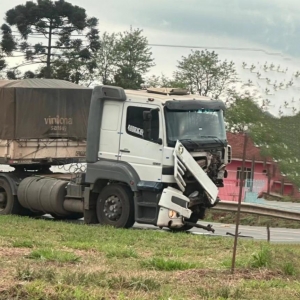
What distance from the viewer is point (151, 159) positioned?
51.3 feet

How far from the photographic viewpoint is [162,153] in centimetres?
1551

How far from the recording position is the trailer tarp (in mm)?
18719

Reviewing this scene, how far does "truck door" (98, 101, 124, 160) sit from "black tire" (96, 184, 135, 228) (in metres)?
0.72

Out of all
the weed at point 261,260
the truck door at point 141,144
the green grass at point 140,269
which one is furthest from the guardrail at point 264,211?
the weed at point 261,260

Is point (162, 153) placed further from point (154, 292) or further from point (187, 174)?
point (154, 292)

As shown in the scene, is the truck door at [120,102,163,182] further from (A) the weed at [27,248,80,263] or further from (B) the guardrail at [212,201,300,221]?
(B) the guardrail at [212,201,300,221]

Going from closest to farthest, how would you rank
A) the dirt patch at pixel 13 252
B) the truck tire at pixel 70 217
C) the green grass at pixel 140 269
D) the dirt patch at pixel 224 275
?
the green grass at pixel 140 269, the dirt patch at pixel 224 275, the dirt patch at pixel 13 252, the truck tire at pixel 70 217

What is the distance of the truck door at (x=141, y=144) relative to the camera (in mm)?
15523

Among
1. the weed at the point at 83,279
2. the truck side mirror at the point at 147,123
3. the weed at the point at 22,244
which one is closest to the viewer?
the weed at the point at 83,279

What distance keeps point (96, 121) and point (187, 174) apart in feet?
7.54

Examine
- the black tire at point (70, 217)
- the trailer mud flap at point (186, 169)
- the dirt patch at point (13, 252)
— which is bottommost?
the black tire at point (70, 217)

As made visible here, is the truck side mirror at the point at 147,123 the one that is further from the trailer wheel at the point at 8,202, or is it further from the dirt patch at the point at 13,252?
the dirt patch at the point at 13,252

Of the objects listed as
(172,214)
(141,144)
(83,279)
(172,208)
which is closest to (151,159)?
(141,144)

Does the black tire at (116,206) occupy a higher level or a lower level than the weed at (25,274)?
lower
